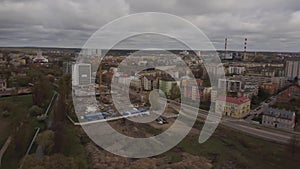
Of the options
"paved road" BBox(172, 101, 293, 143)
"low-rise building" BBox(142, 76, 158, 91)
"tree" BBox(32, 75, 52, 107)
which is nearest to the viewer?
"paved road" BBox(172, 101, 293, 143)

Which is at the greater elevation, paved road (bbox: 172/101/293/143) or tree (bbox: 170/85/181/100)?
tree (bbox: 170/85/181/100)

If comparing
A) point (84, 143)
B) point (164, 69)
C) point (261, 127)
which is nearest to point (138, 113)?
point (84, 143)

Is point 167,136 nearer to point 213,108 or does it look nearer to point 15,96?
point 213,108

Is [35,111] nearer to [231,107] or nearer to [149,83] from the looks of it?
[149,83]

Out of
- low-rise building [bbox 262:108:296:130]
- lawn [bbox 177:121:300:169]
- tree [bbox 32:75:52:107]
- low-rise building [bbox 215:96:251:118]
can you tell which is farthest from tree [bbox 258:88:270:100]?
tree [bbox 32:75:52:107]

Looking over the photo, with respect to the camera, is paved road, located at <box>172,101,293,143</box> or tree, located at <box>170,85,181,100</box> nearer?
paved road, located at <box>172,101,293,143</box>

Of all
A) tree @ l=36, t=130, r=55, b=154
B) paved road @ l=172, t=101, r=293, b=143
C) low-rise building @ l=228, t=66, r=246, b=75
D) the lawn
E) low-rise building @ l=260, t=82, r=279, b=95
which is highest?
low-rise building @ l=228, t=66, r=246, b=75

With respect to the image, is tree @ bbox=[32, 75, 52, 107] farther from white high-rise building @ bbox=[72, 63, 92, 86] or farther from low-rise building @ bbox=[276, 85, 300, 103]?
low-rise building @ bbox=[276, 85, 300, 103]
